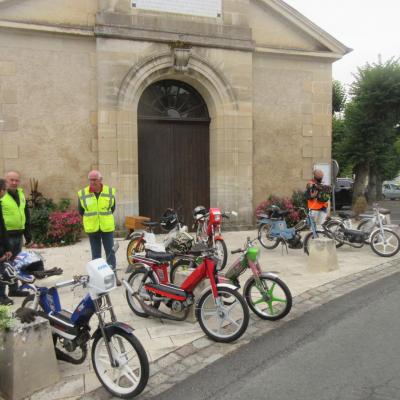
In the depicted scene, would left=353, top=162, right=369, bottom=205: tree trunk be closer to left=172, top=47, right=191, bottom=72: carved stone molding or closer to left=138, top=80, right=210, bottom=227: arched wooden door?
left=138, top=80, right=210, bottom=227: arched wooden door

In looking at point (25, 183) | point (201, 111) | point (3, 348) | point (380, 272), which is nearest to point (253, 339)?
point (3, 348)

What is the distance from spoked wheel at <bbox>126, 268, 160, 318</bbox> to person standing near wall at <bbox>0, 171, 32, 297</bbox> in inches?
58.6

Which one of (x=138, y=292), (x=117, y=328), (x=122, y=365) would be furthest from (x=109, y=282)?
(x=138, y=292)

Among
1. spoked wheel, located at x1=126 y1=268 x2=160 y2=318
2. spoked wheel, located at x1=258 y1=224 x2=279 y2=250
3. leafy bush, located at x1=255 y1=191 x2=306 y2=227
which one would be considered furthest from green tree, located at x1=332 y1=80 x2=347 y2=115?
spoked wheel, located at x1=126 y1=268 x2=160 y2=318

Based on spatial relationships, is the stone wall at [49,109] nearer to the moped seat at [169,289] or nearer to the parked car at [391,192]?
the moped seat at [169,289]

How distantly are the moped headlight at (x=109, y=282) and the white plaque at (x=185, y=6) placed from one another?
8.80 metres

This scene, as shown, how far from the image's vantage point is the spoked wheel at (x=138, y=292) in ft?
16.5

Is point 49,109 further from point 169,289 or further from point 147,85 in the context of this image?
point 169,289

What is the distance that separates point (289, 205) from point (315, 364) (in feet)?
25.7

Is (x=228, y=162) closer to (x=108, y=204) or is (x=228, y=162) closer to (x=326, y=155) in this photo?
(x=326, y=155)

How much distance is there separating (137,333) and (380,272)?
14.6ft

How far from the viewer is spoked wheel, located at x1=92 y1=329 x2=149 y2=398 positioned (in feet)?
10.6

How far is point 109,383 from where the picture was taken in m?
3.44

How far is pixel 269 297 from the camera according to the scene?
4906 mm
